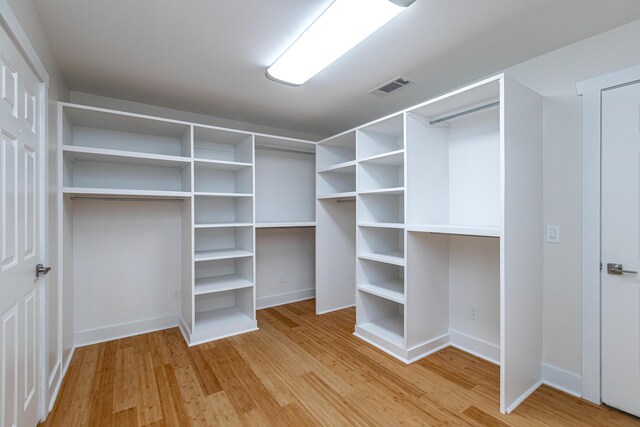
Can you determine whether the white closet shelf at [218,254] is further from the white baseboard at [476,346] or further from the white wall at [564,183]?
the white wall at [564,183]

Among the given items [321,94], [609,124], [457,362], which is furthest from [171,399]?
[609,124]

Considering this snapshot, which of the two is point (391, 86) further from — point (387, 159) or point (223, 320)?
point (223, 320)

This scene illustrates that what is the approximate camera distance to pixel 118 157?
2639 millimetres

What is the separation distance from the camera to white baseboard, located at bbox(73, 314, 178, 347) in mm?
2824

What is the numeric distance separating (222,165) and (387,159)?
1795 mm

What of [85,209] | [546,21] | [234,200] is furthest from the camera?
[234,200]

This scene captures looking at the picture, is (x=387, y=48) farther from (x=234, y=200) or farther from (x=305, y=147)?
(x=234, y=200)

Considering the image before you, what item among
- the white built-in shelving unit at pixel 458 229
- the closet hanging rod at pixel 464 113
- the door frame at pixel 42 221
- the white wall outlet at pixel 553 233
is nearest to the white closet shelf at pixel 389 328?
the white built-in shelving unit at pixel 458 229

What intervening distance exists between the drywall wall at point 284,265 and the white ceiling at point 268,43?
1.83 metres

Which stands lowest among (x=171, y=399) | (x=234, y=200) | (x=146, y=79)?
(x=171, y=399)

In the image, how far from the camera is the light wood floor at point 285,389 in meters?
1.83

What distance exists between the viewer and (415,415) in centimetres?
186

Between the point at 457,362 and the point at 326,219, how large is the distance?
6.66 feet

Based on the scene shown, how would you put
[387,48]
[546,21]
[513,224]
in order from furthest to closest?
[387,48], [513,224], [546,21]
